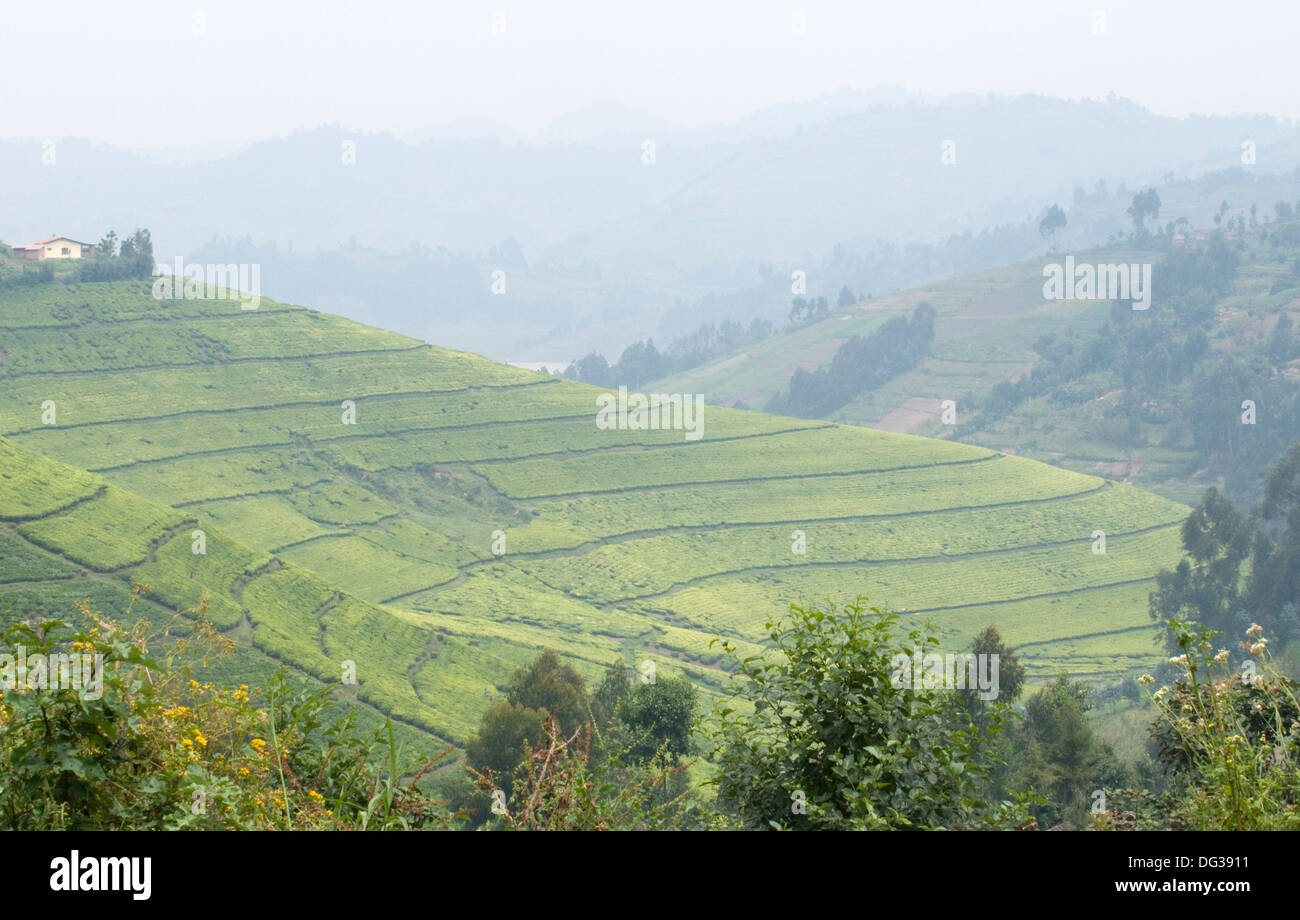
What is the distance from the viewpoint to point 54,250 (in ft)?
243

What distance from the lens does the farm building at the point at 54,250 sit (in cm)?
7194

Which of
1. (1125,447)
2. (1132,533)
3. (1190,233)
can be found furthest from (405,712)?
(1190,233)

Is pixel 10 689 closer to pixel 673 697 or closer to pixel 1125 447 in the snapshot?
pixel 673 697

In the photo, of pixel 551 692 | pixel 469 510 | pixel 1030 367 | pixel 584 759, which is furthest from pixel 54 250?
pixel 1030 367

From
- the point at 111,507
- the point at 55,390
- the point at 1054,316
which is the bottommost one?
the point at 111,507

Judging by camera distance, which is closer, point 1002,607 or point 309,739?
point 309,739

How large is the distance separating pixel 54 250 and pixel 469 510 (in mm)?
34540

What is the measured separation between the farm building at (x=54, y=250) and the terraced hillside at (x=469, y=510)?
6485 mm

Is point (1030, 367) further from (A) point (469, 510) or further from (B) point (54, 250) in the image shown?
(B) point (54, 250)

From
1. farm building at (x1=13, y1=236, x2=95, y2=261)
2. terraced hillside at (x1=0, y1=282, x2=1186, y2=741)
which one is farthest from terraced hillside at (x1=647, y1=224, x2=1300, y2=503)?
farm building at (x1=13, y1=236, x2=95, y2=261)

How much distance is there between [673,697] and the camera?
29000 mm

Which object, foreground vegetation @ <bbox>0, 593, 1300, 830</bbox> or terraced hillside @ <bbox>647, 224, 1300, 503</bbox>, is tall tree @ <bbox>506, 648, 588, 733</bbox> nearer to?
foreground vegetation @ <bbox>0, 593, 1300, 830</bbox>
